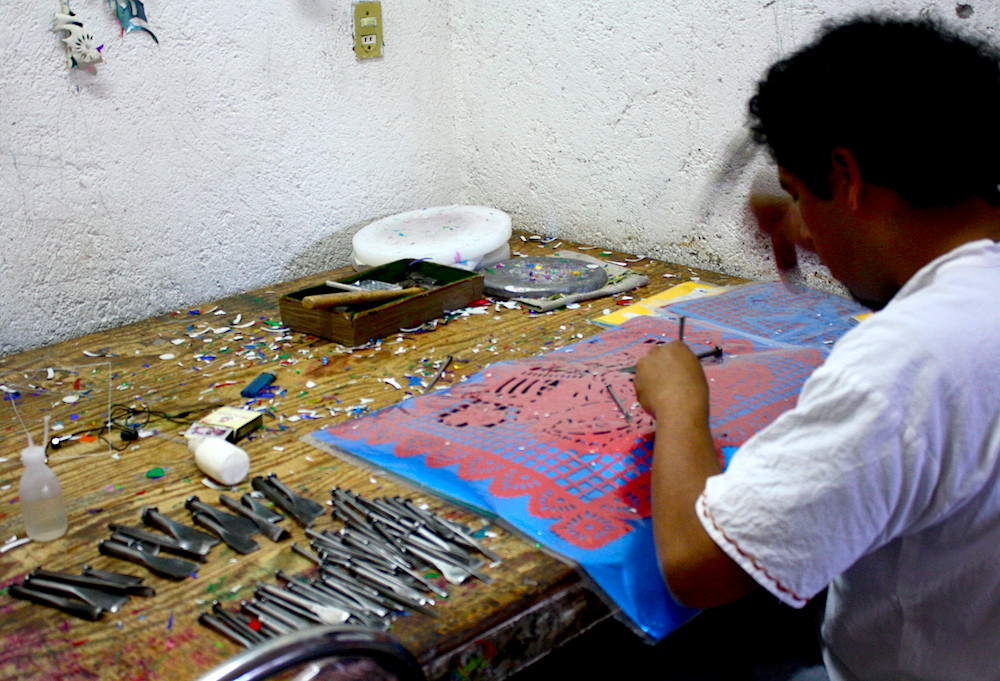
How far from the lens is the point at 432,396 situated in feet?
4.44

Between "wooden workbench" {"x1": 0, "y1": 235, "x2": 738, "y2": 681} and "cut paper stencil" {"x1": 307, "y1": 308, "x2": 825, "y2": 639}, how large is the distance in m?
0.04

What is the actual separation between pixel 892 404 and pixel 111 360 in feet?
4.48

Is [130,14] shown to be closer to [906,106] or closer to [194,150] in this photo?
[194,150]

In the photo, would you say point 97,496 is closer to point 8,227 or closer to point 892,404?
point 8,227

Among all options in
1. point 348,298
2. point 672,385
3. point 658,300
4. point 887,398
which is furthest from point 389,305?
point 887,398

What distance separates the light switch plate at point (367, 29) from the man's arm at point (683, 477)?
127cm

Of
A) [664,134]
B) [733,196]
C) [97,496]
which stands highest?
[664,134]

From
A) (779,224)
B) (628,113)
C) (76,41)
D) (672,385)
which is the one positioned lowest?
(672,385)

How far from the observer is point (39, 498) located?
998 millimetres

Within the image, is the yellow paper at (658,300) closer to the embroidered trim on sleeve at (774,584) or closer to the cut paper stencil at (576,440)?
the cut paper stencil at (576,440)

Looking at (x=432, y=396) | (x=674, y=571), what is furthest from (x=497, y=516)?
(x=432, y=396)

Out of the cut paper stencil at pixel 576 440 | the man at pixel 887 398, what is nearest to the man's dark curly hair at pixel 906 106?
the man at pixel 887 398

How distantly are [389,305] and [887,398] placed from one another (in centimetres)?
109

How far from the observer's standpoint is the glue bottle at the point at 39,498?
996 mm
